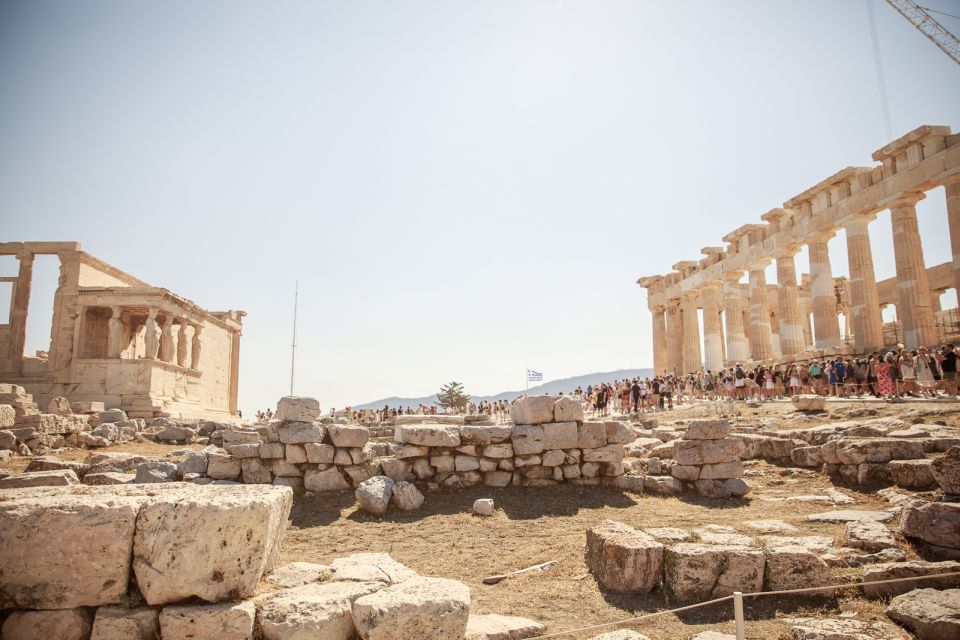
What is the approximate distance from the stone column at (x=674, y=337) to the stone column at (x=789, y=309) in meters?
7.91

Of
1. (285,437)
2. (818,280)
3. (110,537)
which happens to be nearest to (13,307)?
(285,437)

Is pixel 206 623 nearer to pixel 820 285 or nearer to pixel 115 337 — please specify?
pixel 820 285

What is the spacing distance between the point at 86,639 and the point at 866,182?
92.0 feet

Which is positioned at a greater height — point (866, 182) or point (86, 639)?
point (866, 182)

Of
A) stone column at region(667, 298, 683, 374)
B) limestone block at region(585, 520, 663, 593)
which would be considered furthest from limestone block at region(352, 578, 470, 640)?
stone column at region(667, 298, 683, 374)

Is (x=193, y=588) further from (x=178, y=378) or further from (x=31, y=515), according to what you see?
(x=178, y=378)

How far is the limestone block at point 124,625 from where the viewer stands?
387 centimetres

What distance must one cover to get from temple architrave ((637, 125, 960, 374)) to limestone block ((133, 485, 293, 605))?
23613 millimetres

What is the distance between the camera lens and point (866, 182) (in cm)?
2320

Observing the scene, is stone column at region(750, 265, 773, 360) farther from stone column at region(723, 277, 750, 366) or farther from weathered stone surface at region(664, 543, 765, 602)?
weathered stone surface at region(664, 543, 765, 602)

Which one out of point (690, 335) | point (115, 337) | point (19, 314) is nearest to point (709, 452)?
point (690, 335)

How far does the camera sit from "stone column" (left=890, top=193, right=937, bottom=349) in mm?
20625

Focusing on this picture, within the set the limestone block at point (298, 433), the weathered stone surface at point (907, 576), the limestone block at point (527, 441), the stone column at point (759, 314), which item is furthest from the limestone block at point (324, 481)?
the stone column at point (759, 314)

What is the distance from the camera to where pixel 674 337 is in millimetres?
35688
